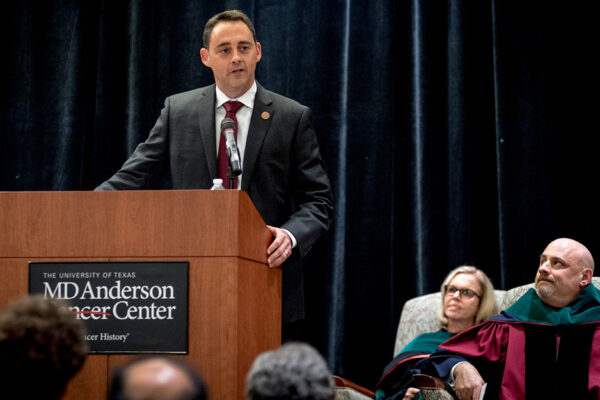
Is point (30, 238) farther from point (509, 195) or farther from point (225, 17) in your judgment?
point (509, 195)

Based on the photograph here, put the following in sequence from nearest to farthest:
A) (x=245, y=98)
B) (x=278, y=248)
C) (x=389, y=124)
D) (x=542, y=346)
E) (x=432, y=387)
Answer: (x=278, y=248)
(x=245, y=98)
(x=432, y=387)
(x=542, y=346)
(x=389, y=124)

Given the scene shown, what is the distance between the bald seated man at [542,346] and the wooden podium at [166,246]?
1.53 m

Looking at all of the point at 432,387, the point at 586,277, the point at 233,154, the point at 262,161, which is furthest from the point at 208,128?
the point at 586,277

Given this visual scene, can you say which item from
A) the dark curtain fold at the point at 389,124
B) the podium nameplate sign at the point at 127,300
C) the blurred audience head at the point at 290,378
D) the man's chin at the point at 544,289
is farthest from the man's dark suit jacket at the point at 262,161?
the blurred audience head at the point at 290,378

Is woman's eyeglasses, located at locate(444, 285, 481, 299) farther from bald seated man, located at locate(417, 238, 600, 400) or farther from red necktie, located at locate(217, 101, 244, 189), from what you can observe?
red necktie, located at locate(217, 101, 244, 189)

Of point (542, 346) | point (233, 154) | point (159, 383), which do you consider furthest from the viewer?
point (542, 346)

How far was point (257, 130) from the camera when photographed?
2.66 m

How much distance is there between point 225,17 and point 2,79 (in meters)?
2.23

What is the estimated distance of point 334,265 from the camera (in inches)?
162

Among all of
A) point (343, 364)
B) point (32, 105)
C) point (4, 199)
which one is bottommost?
point (343, 364)

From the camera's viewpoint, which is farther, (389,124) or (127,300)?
(389,124)

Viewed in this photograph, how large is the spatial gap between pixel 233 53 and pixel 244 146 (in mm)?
350

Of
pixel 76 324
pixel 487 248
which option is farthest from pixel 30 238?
pixel 487 248

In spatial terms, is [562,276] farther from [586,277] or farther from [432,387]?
[432,387]
